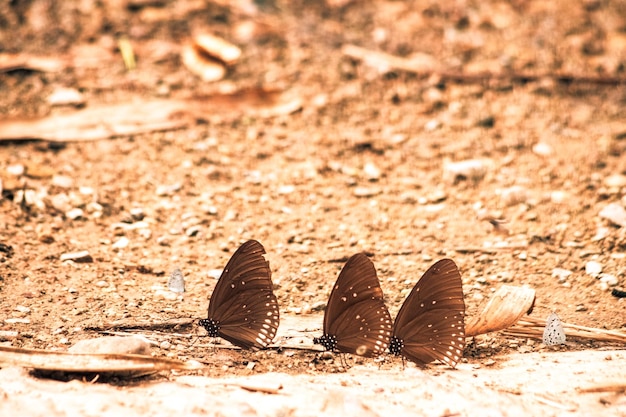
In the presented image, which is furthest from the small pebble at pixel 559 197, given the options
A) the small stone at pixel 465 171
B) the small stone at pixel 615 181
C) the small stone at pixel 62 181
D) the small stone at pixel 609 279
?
the small stone at pixel 62 181

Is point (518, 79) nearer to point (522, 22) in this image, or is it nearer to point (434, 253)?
point (522, 22)

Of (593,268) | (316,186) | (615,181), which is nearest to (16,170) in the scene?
(316,186)

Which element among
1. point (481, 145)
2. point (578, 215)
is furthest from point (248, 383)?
point (481, 145)

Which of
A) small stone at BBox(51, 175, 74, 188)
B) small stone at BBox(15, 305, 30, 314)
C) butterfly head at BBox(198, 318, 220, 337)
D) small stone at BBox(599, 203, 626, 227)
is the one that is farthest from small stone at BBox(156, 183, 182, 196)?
small stone at BBox(599, 203, 626, 227)

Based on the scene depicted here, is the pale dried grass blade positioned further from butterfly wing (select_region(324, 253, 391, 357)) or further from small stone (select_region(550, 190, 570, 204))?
small stone (select_region(550, 190, 570, 204))

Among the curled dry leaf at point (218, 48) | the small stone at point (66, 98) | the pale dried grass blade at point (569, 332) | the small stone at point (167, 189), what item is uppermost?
the curled dry leaf at point (218, 48)

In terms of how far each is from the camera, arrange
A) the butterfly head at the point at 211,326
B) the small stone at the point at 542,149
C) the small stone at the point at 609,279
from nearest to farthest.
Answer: the butterfly head at the point at 211,326
the small stone at the point at 609,279
the small stone at the point at 542,149

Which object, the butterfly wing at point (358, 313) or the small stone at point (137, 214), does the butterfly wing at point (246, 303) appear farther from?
the small stone at point (137, 214)

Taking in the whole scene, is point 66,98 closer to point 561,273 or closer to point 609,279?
point 561,273
